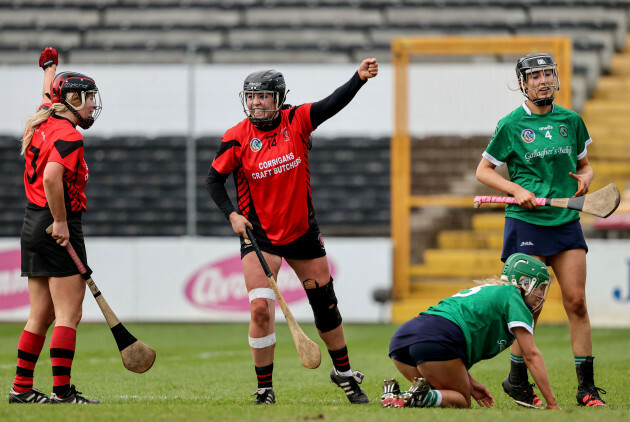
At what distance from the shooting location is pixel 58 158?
5.04 meters

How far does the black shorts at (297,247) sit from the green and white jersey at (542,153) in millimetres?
1161

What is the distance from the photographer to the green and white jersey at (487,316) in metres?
4.76

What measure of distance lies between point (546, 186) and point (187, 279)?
6.53m

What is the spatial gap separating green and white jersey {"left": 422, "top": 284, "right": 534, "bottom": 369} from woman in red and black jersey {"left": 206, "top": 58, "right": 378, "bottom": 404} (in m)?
0.79

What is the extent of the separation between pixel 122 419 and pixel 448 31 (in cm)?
1177

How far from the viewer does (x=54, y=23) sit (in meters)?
15.8

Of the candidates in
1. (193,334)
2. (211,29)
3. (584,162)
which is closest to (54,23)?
(211,29)

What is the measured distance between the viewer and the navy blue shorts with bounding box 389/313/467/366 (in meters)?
4.78

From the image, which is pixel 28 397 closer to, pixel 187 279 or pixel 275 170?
pixel 275 170

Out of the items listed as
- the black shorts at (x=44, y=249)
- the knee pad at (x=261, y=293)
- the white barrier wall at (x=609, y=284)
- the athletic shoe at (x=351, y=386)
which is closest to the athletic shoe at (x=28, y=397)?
the black shorts at (x=44, y=249)

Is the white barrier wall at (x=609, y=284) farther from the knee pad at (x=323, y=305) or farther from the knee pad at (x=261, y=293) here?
the knee pad at (x=261, y=293)

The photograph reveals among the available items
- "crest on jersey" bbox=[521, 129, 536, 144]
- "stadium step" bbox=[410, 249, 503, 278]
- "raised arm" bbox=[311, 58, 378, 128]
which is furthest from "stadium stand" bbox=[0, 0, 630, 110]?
"raised arm" bbox=[311, 58, 378, 128]

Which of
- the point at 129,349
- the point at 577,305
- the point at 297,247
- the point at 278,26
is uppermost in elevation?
the point at 278,26

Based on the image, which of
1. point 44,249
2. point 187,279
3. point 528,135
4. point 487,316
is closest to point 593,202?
point 528,135
